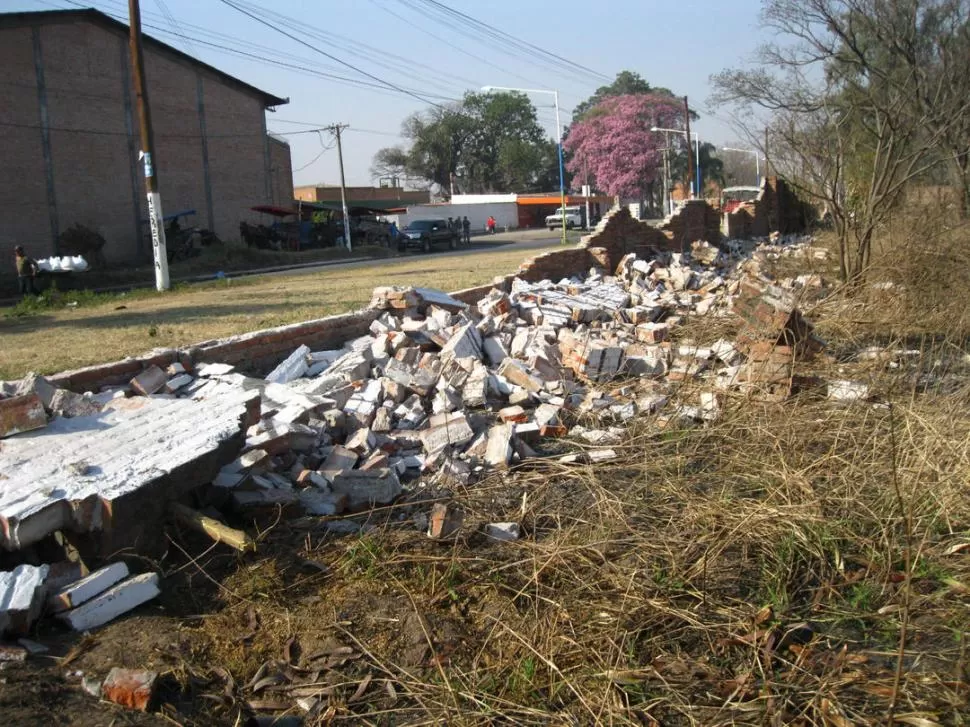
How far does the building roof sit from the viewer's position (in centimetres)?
2680

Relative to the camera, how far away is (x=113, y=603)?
381 cm

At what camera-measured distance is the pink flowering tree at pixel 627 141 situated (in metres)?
59.8

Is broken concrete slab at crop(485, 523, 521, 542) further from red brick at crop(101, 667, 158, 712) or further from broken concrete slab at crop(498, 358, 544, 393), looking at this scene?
broken concrete slab at crop(498, 358, 544, 393)

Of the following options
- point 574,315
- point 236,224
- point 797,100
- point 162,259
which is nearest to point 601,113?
point 236,224

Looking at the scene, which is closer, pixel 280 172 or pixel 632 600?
pixel 632 600

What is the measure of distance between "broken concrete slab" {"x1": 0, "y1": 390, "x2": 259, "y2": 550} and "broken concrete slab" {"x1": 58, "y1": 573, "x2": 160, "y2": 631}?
29cm

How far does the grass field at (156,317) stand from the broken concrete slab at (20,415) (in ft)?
7.91

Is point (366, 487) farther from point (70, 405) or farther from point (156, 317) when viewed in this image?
point (156, 317)

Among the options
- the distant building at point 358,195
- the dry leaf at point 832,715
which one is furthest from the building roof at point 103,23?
the dry leaf at point 832,715

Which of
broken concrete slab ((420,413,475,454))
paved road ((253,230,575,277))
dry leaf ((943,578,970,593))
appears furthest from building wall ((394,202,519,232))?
dry leaf ((943,578,970,593))

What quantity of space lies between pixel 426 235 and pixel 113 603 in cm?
3131

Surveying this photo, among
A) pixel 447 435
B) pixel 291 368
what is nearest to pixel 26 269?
pixel 291 368

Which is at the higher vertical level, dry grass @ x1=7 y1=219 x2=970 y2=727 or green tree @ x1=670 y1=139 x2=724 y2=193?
green tree @ x1=670 y1=139 x2=724 y2=193

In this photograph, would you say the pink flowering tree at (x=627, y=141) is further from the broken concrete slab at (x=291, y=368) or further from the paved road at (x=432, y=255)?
the broken concrete slab at (x=291, y=368)
